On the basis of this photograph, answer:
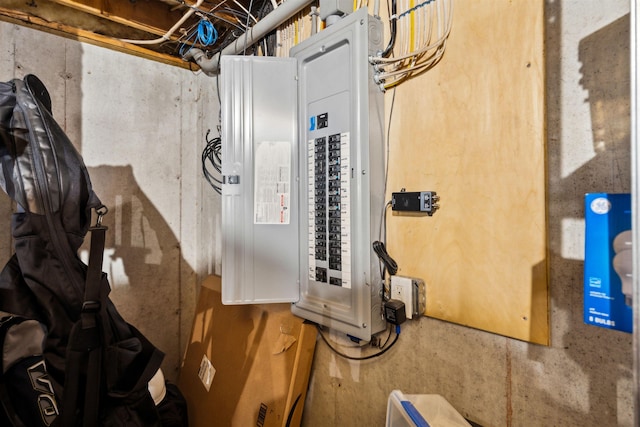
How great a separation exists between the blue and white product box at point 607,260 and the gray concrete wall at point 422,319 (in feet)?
0.47

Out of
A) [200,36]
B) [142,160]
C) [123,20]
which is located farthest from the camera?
[142,160]

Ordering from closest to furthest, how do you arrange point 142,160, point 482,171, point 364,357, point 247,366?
point 482,171, point 364,357, point 247,366, point 142,160

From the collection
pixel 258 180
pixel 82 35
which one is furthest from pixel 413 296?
pixel 82 35

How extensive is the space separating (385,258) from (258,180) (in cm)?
53

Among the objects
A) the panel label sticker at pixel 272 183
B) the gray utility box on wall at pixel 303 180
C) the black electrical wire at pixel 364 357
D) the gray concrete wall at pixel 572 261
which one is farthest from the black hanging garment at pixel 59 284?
the gray concrete wall at pixel 572 261

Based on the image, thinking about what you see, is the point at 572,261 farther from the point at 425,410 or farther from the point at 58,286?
the point at 58,286

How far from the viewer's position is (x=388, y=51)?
3.18ft

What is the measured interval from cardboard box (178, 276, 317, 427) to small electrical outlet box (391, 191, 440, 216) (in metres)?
0.61

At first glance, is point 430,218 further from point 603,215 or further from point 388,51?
point 388,51

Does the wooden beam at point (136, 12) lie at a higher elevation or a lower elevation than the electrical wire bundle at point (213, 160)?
higher

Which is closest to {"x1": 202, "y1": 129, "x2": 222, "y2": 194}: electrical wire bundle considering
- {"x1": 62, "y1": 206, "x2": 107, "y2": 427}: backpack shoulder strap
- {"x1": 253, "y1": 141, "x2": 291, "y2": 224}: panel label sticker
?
{"x1": 253, "y1": 141, "x2": 291, "y2": 224}: panel label sticker

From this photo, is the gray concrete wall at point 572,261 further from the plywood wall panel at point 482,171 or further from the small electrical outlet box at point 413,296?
the small electrical outlet box at point 413,296

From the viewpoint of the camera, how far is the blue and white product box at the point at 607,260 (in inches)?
19.4

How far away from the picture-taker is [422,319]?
94cm
